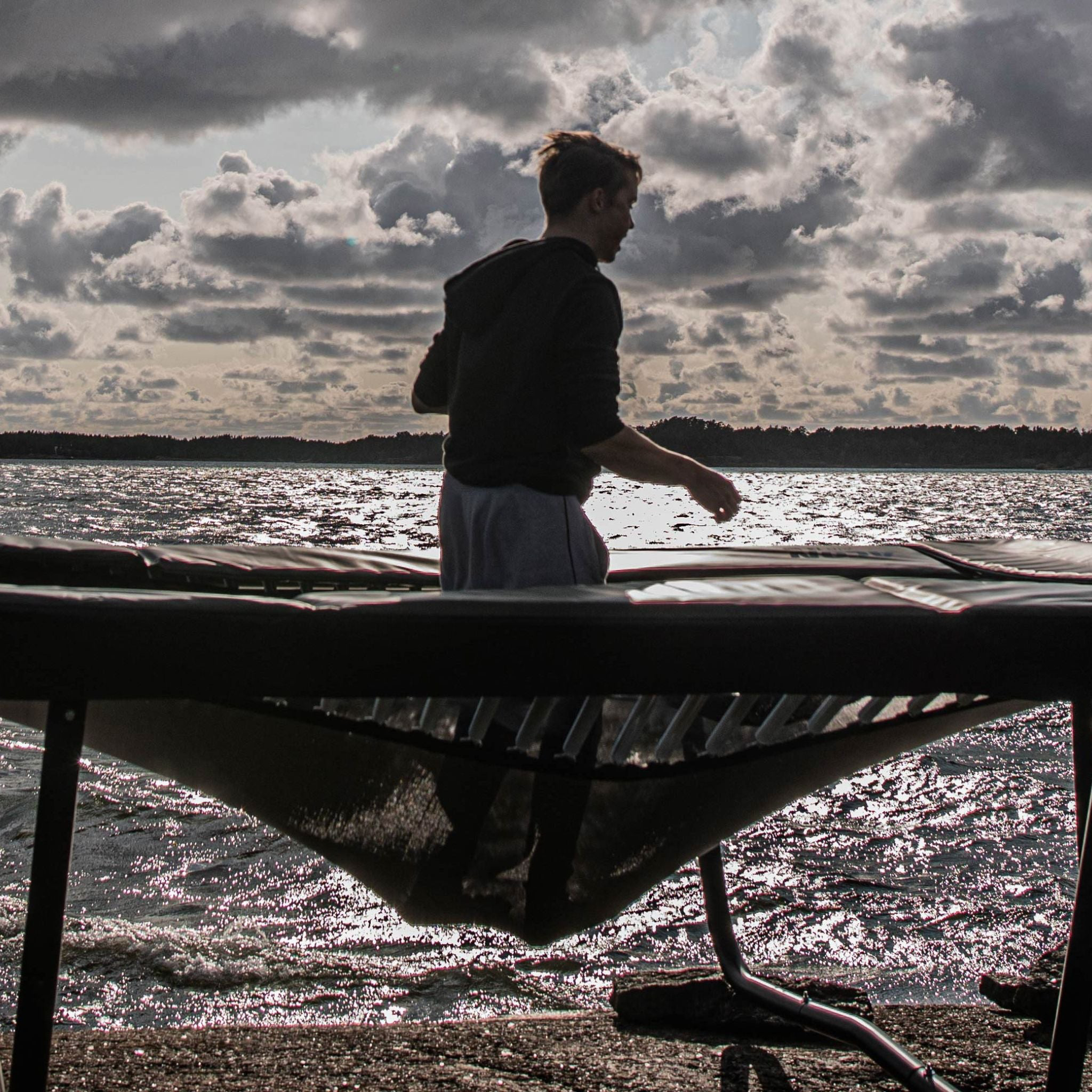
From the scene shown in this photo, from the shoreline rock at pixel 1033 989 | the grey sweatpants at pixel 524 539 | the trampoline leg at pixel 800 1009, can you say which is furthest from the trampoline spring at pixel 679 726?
the shoreline rock at pixel 1033 989

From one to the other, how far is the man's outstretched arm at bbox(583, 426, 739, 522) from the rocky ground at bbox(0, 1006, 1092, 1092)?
143 cm

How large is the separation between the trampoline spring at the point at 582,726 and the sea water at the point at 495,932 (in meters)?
0.42

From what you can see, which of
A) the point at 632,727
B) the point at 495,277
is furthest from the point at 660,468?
the point at 632,727

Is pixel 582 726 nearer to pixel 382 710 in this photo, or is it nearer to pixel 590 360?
pixel 382 710

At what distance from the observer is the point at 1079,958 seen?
1777mm

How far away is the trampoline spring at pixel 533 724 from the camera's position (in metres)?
1.85

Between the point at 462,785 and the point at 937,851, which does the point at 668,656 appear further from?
the point at 937,851

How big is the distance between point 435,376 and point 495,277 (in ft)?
1.46

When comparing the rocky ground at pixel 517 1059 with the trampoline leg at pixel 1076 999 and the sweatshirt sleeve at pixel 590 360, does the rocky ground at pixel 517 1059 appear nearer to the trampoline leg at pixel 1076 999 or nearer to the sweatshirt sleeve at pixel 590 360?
the trampoline leg at pixel 1076 999

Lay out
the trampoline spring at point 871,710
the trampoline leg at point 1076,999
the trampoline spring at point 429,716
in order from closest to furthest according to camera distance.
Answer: the trampoline leg at point 1076,999
the trampoline spring at point 429,716
the trampoline spring at point 871,710

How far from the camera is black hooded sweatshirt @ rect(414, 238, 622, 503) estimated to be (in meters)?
2.40

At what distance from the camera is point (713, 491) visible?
2455 mm

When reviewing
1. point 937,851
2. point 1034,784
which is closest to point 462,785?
point 937,851

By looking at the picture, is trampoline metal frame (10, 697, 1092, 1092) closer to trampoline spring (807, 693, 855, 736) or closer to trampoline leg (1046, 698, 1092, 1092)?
trampoline leg (1046, 698, 1092, 1092)
